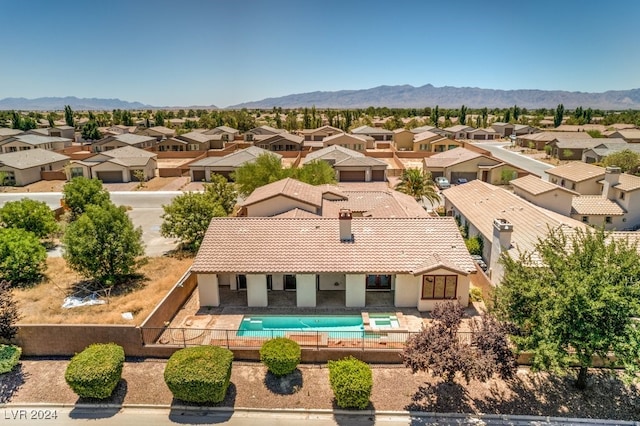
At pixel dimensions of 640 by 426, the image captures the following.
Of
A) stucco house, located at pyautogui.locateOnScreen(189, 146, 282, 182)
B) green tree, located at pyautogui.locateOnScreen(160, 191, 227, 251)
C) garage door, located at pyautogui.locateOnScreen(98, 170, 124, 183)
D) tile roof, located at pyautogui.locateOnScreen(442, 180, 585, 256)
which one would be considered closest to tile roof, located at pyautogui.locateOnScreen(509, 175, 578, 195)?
tile roof, located at pyautogui.locateOnScreen(442, 180, 585, 256)

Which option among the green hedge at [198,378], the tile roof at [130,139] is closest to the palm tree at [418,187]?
the green hedge at [198,378]

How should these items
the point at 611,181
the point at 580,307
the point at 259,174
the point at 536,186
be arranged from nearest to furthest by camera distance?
the point at 580,307
the point at 536,186
the point at 611,181
the point at 259,174

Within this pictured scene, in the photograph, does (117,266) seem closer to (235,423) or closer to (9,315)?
(9,315)

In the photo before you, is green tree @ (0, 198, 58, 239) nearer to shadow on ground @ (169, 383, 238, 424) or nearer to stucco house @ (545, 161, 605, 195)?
shadow on ground @ (169, 383, 238, 424)

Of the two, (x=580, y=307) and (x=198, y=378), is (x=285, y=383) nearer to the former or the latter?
(x=198, y=378)

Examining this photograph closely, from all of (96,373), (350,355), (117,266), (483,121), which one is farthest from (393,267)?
(483,121)

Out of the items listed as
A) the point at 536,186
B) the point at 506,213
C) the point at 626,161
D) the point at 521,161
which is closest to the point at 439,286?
the point at 506,213

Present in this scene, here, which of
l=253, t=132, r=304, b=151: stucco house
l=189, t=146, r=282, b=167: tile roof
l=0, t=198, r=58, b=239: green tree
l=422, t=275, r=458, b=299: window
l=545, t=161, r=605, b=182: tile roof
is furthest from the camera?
l=253, t=132, r=304, b=151: stucco house

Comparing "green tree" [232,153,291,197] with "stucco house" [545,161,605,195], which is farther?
"stucco house" [545,161,605,195]
